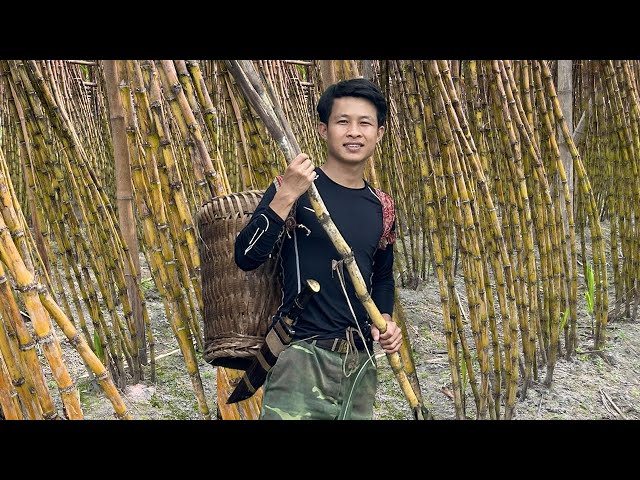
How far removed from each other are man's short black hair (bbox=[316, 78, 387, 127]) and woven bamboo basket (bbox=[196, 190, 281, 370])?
0.63ft

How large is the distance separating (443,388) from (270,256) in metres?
1.48

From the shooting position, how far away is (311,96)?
5.55 meters

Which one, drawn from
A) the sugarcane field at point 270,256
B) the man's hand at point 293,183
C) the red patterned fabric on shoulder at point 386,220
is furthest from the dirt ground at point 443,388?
the man's hand at point 293,183

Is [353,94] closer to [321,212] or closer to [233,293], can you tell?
[321,212]

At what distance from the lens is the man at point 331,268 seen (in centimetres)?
98

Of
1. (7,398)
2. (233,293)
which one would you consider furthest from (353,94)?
(7,398)

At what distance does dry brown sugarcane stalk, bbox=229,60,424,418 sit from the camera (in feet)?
2.96

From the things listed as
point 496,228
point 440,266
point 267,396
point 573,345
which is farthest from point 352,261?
point 573,345

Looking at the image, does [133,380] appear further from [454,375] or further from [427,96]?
[427,96]

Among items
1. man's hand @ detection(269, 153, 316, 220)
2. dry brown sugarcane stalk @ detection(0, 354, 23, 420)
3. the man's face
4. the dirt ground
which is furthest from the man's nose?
the dirt ground

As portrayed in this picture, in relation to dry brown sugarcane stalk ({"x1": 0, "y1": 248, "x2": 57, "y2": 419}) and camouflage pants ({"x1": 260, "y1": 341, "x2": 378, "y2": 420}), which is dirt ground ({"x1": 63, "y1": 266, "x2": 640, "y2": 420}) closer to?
camouflage pants ({"x1": 260, "y1": 341, "x2": 378, "y2": 420})

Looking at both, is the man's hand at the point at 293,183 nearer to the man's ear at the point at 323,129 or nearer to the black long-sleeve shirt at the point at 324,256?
the black long-sleeve shirt at the point at 324,256

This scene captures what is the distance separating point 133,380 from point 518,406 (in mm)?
1393

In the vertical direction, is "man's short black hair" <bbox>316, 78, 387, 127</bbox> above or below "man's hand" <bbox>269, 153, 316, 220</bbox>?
above
